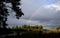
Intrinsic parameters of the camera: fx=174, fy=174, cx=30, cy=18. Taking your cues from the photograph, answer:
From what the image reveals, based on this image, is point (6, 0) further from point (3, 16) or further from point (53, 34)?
point (53, 34)

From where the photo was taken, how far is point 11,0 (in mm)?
26891

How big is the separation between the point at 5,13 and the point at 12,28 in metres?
5.35

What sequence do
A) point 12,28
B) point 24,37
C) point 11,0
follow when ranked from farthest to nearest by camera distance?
point 12,28 < point 11,0 < point 24,37

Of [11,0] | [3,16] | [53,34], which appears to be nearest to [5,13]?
[3,16]

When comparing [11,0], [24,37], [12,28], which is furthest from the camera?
[12,28]

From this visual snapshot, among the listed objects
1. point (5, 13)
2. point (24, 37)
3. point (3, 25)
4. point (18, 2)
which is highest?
point (18, 2)

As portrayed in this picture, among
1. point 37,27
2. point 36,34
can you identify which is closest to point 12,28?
point 37,27

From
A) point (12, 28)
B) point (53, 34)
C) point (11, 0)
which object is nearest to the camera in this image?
point (53, 34)

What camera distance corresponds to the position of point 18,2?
27.4 metres

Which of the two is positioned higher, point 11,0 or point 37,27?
point 11,0

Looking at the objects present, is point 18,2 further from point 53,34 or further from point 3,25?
point 53,34

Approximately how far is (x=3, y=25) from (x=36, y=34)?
16.7ft

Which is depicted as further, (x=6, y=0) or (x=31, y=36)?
(x=6, y=0)

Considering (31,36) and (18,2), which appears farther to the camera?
(18,2)
